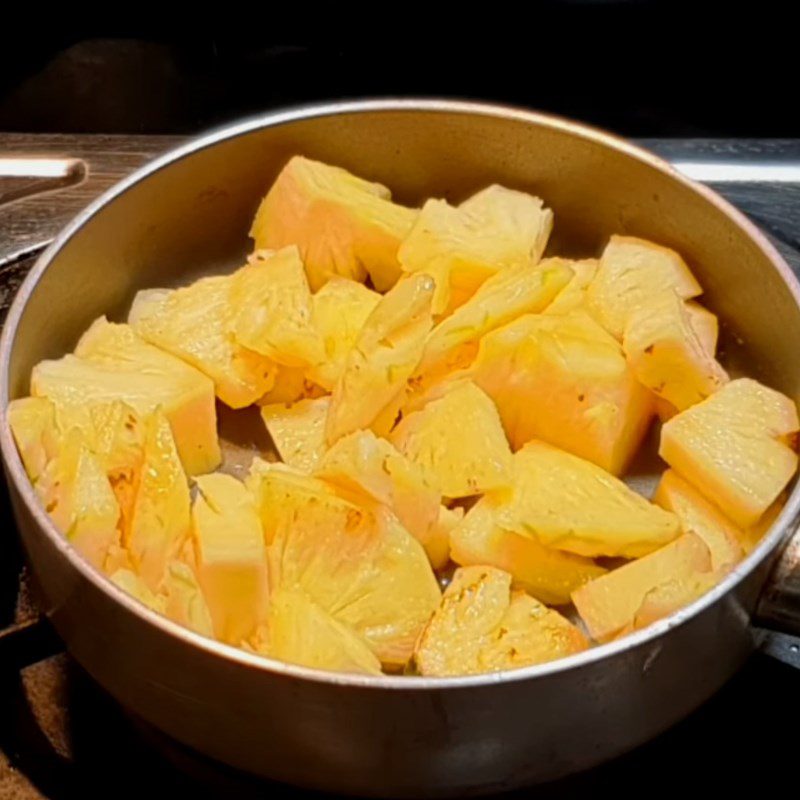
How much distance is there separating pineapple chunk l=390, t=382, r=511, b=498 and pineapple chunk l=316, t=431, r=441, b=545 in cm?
3

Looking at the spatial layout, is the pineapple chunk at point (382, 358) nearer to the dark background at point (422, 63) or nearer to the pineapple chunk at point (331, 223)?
the pineapple chunk at point (331, 223)

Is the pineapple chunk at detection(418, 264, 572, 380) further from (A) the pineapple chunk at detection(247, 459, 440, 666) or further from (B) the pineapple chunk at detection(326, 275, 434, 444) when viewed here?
(A) the pineapple chunk at detection(247, 459, 440, 666)

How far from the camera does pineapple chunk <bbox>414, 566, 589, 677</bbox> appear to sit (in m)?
0.75

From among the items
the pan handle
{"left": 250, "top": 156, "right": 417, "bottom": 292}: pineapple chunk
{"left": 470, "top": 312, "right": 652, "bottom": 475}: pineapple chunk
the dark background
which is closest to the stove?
the pan handle

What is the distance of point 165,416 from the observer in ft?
2.86

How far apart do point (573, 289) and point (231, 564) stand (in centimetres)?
34

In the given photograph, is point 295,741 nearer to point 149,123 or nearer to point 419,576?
point 419,576

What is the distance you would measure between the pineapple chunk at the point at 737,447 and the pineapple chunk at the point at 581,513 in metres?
0.04

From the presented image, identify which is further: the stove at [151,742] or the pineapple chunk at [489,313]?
the pineapple chunk at [489,313]

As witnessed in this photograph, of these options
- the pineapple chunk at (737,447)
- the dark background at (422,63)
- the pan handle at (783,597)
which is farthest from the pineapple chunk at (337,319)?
the dark background at (422,63)

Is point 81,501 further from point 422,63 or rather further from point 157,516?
point 422,63

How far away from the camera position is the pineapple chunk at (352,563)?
771 mm

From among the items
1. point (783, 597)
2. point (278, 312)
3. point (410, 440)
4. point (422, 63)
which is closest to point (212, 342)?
point (278, 312)

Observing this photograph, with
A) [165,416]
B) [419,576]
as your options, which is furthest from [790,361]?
[165,416]
